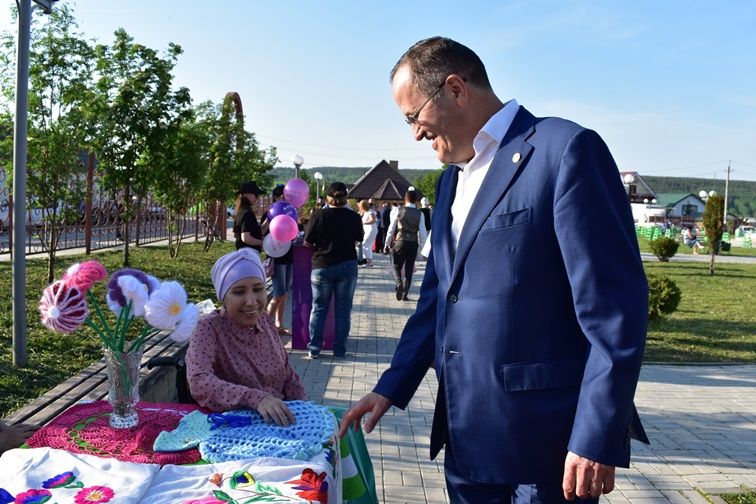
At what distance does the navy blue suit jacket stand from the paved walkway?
6.98ft

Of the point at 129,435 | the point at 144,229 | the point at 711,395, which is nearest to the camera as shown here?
the point at 129,435

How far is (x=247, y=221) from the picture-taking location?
321 inches

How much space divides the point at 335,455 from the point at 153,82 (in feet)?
35.5

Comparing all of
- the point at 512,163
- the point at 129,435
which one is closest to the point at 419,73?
the point at 512,163

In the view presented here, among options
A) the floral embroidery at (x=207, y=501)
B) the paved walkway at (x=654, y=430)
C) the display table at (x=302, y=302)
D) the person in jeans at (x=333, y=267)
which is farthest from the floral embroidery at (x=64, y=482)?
the display table at (x=302, y=302)

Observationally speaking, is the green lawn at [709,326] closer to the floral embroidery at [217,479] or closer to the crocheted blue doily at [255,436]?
→ the crocheted blue doily at [255,436]

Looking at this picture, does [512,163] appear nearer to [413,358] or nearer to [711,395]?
[413,358]

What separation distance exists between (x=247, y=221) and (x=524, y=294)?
6657 mm

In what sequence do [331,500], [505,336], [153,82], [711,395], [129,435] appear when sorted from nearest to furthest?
1. [505,336]
2. [331,500]
3. [129,435]
4. [711,395]
5. [153,82]

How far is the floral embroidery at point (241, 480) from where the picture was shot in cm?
204

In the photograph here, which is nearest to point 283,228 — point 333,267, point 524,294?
point 333,267

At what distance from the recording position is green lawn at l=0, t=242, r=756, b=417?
17.3 feet

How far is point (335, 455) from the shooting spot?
8.11 ft

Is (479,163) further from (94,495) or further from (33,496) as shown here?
(33,496)
